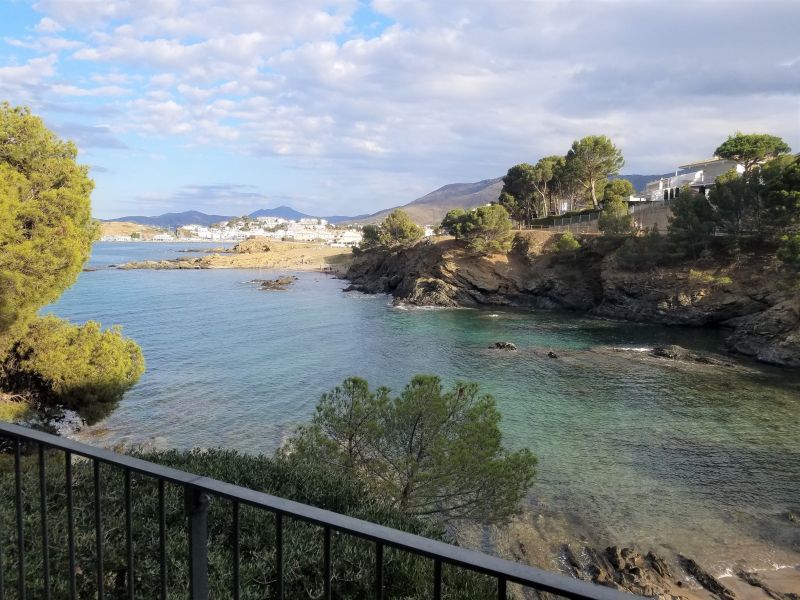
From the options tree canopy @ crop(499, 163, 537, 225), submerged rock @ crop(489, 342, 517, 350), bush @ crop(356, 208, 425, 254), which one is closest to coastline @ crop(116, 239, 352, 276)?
bush @ crop(356, 208, 425, 254)

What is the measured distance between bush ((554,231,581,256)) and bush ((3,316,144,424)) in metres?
39.6

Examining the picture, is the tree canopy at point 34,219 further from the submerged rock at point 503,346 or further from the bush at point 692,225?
the bush at point 692,225

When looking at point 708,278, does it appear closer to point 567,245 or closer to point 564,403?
point 567,245

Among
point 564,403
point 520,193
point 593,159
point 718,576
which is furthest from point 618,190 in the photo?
point 718,576

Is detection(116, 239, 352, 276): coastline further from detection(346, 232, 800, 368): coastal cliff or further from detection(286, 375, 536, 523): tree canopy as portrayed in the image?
detection(286, 375, 536, 523): tree canopy

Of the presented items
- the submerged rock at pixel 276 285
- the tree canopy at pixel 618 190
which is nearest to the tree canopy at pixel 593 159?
the tree canopy at pixel 618 190

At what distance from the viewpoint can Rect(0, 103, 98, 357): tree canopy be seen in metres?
11.6

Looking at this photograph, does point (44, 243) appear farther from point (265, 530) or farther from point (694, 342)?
point (694, 342)

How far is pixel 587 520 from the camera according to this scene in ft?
42.2

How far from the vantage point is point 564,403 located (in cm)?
2173

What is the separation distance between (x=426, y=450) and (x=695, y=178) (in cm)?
5711

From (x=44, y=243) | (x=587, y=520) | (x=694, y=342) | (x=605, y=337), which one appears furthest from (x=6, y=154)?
(x=694, y=342)

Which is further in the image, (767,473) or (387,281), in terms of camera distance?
(387,281)

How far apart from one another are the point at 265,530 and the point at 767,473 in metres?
14.7
